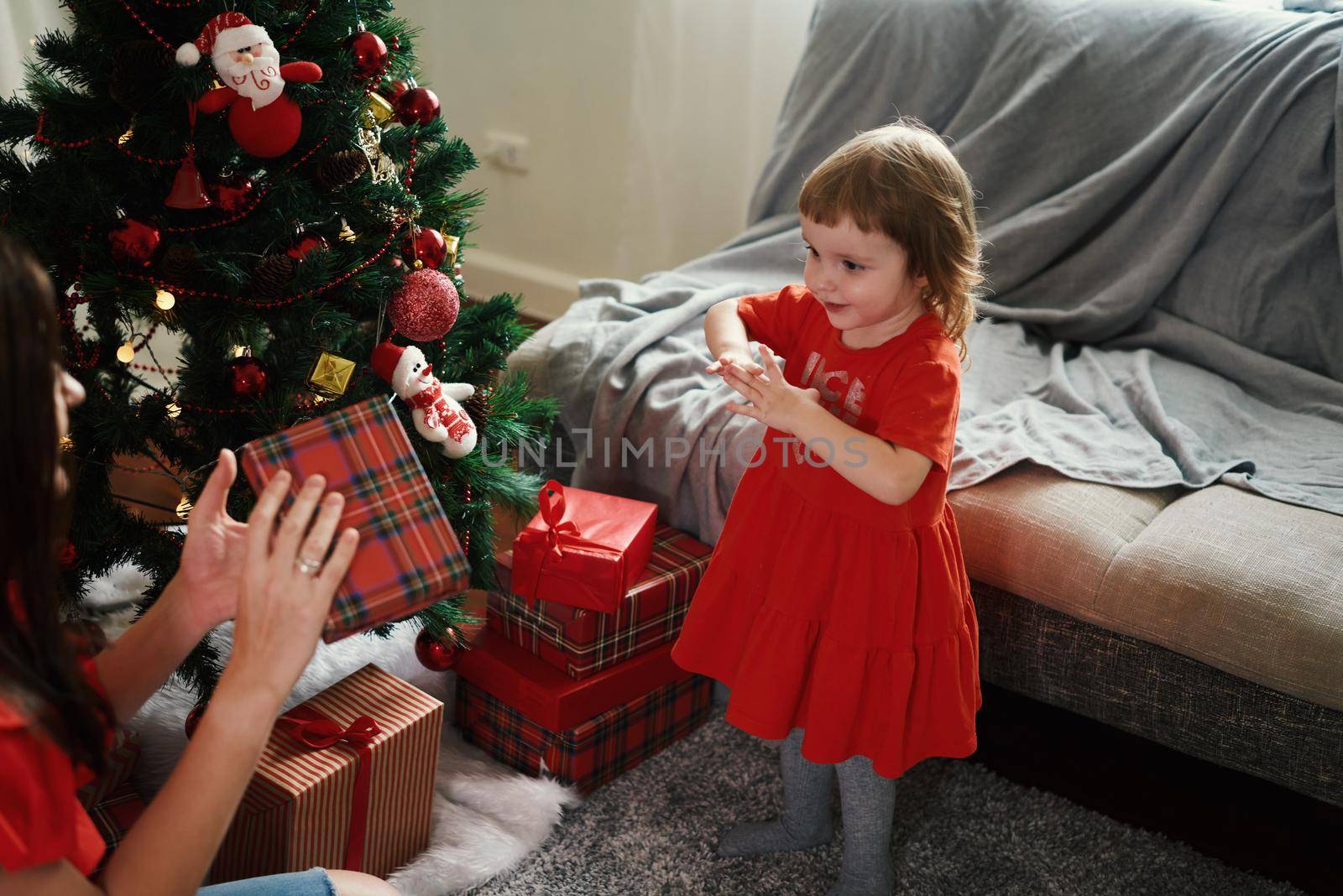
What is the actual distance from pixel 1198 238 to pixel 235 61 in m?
1.64

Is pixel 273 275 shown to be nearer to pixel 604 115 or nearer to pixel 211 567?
pixel 211 567

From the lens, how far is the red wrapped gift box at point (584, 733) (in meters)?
1.60

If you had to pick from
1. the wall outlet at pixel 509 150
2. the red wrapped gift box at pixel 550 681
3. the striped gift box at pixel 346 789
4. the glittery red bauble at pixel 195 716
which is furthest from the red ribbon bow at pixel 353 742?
the wall outlet at pixel 509 150

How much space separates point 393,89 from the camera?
1.39m

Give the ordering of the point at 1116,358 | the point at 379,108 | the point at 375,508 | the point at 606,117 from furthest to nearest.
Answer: the point at 606,117 < the point at 1116,358 < the point at 379,108 < the point at 375,508

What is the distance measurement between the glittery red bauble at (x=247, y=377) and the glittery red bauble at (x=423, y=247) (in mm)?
238

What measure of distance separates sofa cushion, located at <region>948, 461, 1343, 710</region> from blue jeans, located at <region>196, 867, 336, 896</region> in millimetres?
971

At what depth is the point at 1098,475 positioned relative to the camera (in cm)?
163

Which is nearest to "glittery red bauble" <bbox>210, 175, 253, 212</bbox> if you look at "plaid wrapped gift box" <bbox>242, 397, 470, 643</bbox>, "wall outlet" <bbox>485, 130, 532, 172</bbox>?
"plaid wrapped gift box" <bbox>242, 397, 470, 643</bbox>

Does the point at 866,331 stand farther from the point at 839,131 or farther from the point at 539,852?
the point at 839,131

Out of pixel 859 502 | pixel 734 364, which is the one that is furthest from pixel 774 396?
pixel 859 502

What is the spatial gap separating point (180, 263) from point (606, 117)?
207 cm

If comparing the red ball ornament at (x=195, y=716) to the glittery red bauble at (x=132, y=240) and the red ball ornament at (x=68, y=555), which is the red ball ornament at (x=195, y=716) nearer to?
the red ball ornament at (x=68, y=555)

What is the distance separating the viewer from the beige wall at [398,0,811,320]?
2.83 metres
